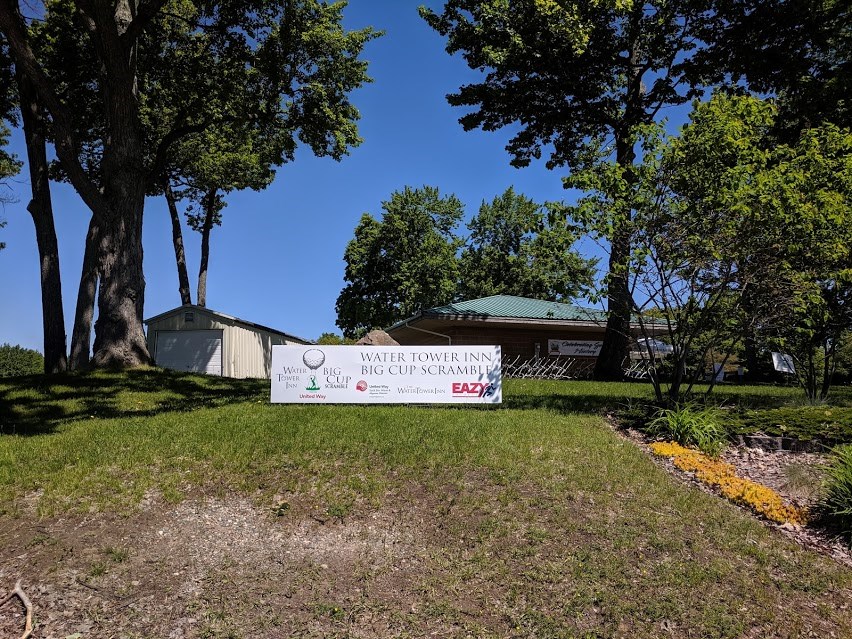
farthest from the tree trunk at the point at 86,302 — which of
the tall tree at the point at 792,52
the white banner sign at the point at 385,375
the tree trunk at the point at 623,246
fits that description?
the tall tree at the point at 792,52

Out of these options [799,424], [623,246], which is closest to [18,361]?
[623,246]

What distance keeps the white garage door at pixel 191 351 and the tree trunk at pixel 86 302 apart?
6009mm

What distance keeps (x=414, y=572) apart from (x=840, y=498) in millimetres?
4685

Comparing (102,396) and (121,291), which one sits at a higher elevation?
(121,291)

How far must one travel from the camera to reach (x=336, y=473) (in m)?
6.29

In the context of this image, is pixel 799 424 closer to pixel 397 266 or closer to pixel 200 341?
pixel 200 341

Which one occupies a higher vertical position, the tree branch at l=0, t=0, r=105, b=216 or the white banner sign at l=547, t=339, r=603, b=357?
the tree branch at l=0, t=0, r=105, b=216

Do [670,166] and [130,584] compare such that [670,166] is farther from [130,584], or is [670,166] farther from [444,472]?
[130,584]

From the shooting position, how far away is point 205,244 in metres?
32.8

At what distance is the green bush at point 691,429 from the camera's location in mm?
7957

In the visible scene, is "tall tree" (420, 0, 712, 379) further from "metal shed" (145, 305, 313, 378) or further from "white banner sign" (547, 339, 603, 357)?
"metal shed" (145, 305, 313, 378)

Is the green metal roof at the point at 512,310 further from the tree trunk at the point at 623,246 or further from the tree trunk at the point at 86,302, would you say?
the tree trunk at the point at 86,302

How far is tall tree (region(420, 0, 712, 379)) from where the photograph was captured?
49.0 ft

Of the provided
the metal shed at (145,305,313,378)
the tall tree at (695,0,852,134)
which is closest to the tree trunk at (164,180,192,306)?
the metal shed at (145,305,313,378)
